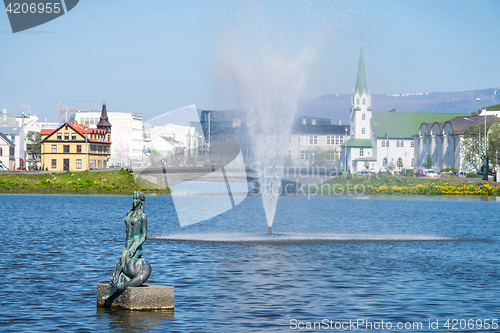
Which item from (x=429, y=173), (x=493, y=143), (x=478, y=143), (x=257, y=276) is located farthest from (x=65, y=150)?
(x=257, y=276)

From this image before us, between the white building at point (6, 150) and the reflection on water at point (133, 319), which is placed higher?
the white building at point (6, 150)

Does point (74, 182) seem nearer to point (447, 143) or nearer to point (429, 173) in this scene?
point (429, 173)

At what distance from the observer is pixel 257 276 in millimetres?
25438

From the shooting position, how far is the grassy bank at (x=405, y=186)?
327 ft

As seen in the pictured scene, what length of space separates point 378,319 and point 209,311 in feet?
16.6

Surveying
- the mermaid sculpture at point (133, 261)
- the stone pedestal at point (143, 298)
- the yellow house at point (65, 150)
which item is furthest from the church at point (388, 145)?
the mermaid sculpture at point (133, 261)

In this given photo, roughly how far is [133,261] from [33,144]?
176548mm

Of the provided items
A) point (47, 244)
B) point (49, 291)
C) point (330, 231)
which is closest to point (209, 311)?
point (49, 291)

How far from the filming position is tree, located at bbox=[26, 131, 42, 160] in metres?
185

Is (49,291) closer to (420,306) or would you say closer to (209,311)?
(209,311)

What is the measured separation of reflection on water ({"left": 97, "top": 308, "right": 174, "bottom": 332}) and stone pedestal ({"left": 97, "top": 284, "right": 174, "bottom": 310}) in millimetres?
156

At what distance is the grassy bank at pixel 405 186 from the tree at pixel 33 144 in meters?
99.7

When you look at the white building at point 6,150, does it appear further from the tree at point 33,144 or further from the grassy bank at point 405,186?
the grassy bank at point 405,186

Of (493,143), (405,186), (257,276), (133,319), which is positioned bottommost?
(257,276)
